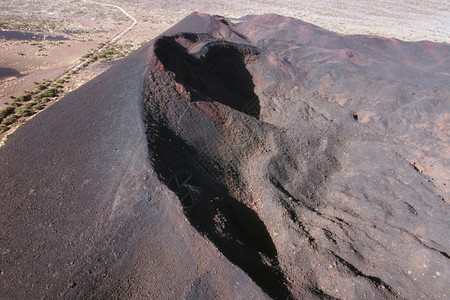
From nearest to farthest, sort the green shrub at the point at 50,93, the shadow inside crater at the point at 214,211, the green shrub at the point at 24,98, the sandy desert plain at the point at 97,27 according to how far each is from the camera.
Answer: the shadow inside crater at the point at 214,211
the green shrub at the point at 24,98
the green shrub at the point at 50,93
the sandy desert plain at the point at 97,27

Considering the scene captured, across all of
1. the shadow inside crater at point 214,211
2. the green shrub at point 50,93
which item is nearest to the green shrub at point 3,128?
the green shrub at point 50,93

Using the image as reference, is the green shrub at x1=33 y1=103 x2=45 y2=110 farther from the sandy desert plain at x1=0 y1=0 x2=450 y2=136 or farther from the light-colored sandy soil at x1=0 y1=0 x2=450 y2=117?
the light-colored sandy soil at x1=0 y1=0 x2=450 y2=117

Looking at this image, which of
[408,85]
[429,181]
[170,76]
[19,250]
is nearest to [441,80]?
[408,85]

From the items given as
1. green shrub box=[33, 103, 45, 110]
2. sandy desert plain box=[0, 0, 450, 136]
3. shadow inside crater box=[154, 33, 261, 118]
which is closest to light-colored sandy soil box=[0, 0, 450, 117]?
sandy desert plain box=[0, 0, 450, 136]

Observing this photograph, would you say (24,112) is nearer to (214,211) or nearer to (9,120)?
(9,120)

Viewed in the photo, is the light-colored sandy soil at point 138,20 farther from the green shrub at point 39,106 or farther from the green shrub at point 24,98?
the green shrub at point 39,106
